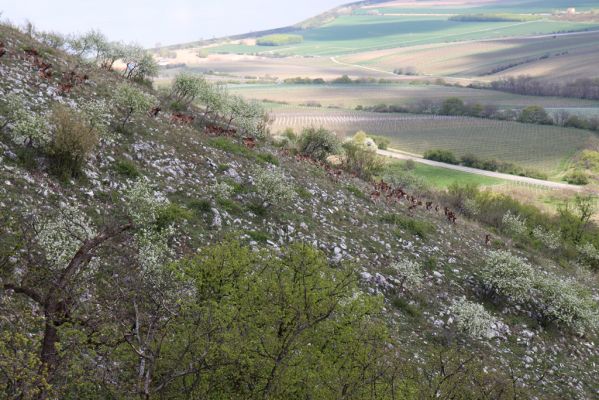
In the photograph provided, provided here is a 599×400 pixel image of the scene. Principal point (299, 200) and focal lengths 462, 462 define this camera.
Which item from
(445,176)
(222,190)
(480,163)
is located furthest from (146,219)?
(480,163)

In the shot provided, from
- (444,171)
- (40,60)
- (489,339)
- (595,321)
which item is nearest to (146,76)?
(40,60)

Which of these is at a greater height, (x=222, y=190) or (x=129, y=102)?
(x=129, y=102)

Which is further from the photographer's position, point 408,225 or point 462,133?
point 462,133

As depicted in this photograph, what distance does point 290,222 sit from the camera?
21.2 meters

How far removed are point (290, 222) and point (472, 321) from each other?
8753 millimetres

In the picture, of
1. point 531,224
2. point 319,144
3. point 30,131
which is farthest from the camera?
point 531,224

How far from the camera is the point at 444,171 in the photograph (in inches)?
4063

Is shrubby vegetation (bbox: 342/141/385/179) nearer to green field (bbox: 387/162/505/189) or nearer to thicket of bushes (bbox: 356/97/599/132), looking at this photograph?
green field (bbox: 387/162/505/189)

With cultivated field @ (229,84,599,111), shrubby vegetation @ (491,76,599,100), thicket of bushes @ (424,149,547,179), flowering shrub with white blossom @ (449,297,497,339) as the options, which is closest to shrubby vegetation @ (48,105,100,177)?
flowering shrub with white blossom @ (449,297,497,339)

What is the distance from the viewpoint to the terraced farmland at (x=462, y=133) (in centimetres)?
11688

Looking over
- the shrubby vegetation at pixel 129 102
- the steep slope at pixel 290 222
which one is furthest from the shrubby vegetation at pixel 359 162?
the shrubby vegetation at pixel 129 102

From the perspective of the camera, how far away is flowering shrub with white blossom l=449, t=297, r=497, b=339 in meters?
18.8

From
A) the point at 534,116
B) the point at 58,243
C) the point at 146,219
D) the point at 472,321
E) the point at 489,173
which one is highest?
the point at 58,243

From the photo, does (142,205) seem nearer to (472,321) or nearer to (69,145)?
(69,145)
